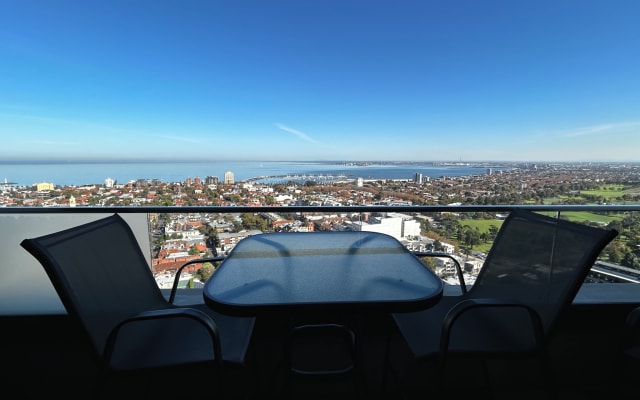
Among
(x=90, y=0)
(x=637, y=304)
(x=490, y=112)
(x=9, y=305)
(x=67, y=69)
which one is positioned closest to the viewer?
(x=9, y=305)

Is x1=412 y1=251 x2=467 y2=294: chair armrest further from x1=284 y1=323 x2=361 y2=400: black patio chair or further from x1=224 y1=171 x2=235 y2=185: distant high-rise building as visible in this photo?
x1=224 y1=171 x2=235 y2=185: distant high-rise building

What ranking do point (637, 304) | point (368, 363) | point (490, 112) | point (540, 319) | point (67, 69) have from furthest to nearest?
point (490, 112) < point (67, 69) < point (637, 304) < point (368, 363) < point (540, 319)

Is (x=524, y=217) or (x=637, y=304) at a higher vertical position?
(x=524, y=217)

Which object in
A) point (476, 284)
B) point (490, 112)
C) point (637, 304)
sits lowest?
point (637, 304)

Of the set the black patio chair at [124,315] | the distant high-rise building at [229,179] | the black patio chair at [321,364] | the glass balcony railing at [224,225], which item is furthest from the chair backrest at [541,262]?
the distant high-rise building at [229,179]

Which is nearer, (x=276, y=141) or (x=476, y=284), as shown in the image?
(x=476, y=284)

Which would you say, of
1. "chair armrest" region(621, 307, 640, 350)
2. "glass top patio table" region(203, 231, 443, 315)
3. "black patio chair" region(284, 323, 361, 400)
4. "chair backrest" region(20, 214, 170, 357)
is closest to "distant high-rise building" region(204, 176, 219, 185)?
"glass top patio table" region(203, 231, 443, 315)

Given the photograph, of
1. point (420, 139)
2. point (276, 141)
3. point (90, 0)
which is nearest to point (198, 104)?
point (276, 141)

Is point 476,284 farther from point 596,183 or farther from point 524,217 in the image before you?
point 596,183
